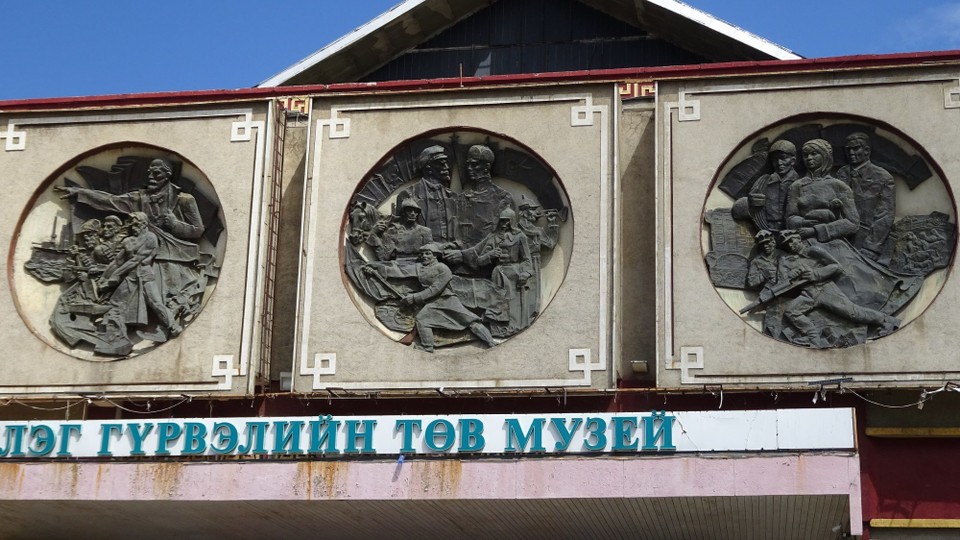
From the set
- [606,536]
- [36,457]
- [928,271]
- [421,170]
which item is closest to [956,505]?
[928,271]

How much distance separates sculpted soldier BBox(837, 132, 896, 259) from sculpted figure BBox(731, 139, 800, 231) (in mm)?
675

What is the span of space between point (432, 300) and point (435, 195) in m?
1.53

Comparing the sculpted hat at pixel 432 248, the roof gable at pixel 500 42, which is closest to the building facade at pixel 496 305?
the sculpted hat at pixel 432 248

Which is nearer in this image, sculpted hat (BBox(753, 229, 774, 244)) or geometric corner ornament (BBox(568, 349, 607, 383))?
geometric corner ornament (BBox(568, 349, 607, 383))

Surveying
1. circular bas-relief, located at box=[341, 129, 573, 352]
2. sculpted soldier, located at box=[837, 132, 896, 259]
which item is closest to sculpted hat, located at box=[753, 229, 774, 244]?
sculpted soldier, located at box=[837, 132, 896, 259]

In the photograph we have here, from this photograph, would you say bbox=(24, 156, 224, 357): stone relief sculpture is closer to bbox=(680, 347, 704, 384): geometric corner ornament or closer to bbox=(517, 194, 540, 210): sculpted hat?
bbox=(517, 194, 540, 210): sculpted hat

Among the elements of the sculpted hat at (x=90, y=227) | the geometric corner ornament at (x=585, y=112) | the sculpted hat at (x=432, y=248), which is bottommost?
the sculpted hat at (x=432, y=248)

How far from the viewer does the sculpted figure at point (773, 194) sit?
65.9 ft

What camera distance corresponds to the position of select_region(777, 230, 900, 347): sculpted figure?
1923 cm

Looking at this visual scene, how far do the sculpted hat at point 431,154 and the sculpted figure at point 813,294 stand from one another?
476 cm

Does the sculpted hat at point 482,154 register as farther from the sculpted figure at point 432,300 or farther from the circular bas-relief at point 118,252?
the circular bas-relief at point 118,252

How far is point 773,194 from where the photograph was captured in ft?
66.2

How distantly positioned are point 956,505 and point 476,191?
7.46 m

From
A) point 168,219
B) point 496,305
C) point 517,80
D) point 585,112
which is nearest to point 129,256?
point 168,219
